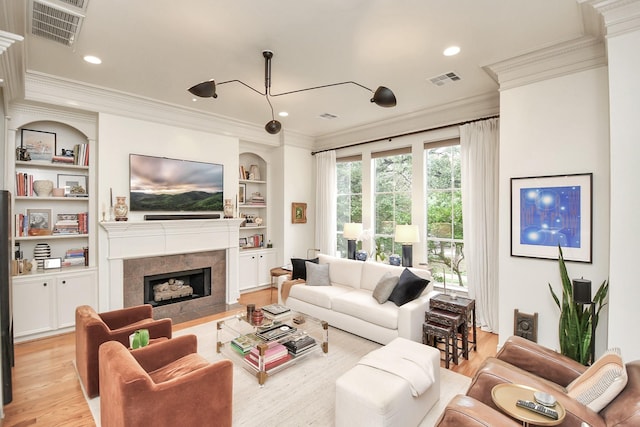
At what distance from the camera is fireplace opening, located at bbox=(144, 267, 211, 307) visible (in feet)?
15.0

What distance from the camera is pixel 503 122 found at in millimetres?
3291

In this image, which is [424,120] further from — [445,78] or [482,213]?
[482,213]

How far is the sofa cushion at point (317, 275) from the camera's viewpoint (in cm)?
452

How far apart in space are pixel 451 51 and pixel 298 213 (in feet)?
13.2

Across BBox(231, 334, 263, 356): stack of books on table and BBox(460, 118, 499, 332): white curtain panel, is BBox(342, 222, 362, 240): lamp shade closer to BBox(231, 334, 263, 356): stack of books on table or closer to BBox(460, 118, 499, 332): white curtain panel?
BBox(460, 118, 499, 332): white curtain panel

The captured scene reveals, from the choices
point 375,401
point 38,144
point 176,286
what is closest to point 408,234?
point 375,401

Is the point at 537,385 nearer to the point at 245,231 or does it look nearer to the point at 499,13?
the point at 499,13

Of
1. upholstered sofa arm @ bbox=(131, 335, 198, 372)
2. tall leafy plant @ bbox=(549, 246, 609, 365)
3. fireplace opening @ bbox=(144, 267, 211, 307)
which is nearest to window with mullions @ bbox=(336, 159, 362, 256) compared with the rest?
fireplace opening @ bbox=(144, 267, 211, 307)

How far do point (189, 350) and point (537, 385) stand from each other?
2.44m

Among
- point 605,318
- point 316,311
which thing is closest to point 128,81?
point 316,311

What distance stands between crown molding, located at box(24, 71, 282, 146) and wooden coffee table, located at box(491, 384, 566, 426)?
499 cm

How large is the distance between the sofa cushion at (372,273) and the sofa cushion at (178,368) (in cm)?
248

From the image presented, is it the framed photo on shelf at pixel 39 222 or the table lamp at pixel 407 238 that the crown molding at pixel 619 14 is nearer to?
the table lamp at pixel 407 238

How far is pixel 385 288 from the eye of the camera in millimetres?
3670
